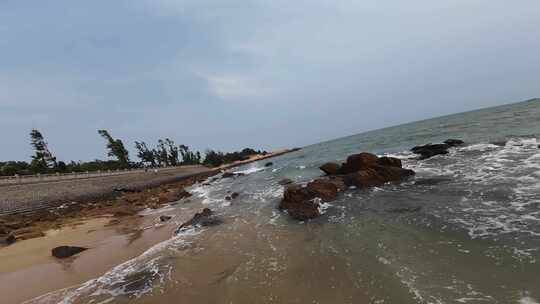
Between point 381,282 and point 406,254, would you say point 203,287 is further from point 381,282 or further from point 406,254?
point 406,254

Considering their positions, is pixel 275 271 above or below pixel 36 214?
below

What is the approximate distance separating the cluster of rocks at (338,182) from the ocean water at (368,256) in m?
0.87

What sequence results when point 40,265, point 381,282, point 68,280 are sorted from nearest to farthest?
point 381,282 < point 68,280 < point 40,265

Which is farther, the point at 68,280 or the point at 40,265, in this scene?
the point at 40,265

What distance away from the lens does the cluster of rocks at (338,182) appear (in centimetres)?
1398

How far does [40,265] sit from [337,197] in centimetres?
1430

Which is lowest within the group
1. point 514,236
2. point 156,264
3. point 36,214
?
point 514,236

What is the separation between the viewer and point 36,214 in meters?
23.9

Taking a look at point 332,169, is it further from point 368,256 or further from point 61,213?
point 61,213

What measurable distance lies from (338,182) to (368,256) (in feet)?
34.3

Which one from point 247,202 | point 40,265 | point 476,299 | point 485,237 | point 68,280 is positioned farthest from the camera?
point 247,202

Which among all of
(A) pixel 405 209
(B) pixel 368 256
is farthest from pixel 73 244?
(A) pixel 405 209

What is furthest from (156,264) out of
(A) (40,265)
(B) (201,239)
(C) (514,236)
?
(C) (514,236)

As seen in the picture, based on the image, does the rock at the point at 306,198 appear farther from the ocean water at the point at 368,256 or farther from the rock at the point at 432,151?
the rock at the point at 432,151
